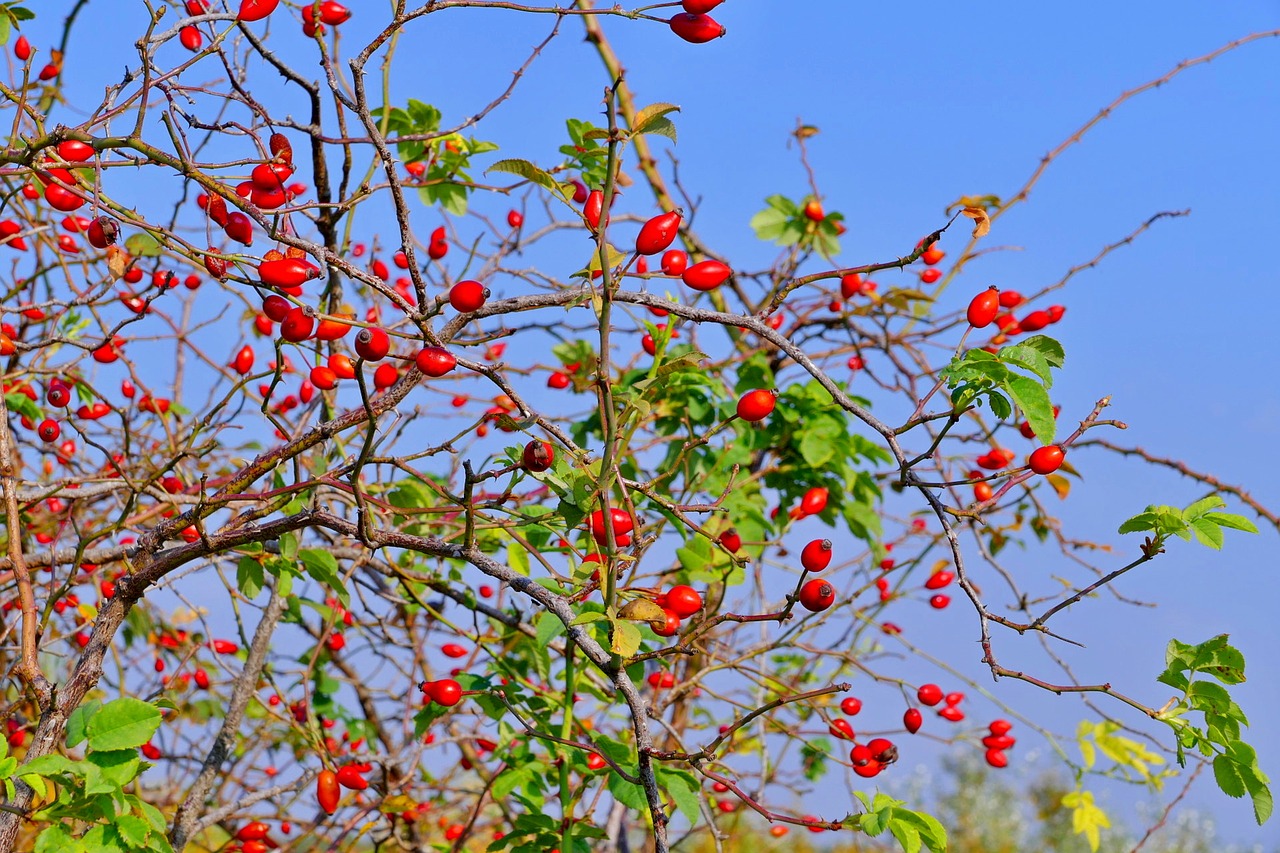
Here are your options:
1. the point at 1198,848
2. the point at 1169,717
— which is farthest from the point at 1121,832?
the point at 1169,717

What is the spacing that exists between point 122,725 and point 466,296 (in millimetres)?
756

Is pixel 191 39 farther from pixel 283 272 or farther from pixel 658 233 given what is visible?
pixel 658 233

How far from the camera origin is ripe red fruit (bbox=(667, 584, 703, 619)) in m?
1.48

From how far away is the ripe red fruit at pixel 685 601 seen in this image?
1.48m

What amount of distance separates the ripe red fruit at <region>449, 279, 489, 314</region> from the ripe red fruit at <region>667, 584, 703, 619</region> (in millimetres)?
497

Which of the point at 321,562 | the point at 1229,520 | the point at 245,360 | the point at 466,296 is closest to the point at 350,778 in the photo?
the point at 321,562

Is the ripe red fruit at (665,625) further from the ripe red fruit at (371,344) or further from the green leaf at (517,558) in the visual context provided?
the green leaf at (517,558)

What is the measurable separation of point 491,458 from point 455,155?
1.15 metres

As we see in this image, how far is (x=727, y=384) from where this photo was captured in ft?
10.7

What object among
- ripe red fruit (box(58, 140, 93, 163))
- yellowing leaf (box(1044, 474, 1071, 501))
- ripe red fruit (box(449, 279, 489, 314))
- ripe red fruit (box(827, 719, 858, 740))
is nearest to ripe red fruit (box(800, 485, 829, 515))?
ripe red fruit (box(827, 719, 858, 740))

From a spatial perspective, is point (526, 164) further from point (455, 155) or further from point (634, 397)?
point (455, 155)

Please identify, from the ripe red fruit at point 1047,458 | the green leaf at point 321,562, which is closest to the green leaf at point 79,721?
the green leaf at point 321,562

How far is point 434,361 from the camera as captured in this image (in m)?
1.47

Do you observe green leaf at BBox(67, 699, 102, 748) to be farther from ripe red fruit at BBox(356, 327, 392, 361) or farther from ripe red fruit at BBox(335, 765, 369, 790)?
ripe red fruit at BBox(335, 765, 369, 790)
